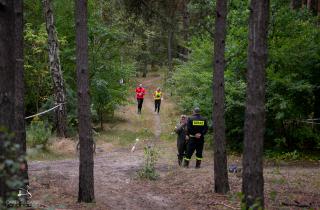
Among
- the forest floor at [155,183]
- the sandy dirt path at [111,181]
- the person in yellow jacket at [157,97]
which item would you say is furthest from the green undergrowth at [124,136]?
the person in yellow jacket at [157,97]

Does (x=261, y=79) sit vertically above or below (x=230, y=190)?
above

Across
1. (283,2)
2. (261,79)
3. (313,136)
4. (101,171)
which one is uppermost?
(283,2)

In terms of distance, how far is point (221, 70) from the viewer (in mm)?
11648

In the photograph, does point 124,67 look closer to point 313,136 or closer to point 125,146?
point 125,146

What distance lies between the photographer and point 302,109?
1773 centimetres

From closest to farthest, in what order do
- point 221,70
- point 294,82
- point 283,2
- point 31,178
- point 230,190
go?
point 221,70
point 230,190
point 31,178
point 294,82
point 283,2

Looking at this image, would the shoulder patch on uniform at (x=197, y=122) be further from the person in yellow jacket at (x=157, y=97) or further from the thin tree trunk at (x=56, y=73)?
the person in yellow jacket at (x=157, y=97)

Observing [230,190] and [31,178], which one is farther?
[31,178]

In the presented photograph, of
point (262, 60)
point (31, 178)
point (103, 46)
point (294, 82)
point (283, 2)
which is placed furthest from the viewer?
point (103, 46)

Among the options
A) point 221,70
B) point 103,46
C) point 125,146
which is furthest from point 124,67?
point 221,70

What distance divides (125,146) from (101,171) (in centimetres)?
640

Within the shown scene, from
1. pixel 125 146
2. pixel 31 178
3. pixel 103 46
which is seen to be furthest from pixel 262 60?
pixel 103 46

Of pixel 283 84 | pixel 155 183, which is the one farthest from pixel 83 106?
pixel 283 84

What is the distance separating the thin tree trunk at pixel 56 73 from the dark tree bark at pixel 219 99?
32.3ft
